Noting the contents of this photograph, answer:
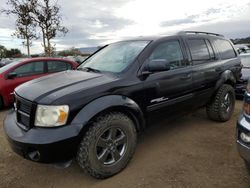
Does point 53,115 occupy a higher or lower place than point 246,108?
lower

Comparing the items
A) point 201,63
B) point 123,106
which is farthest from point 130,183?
point 201,63

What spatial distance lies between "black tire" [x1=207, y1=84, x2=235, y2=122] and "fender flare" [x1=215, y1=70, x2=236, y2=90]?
103mm

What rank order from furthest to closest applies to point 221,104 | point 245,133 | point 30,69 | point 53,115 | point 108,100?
point 30,69 → point 221,104 → point 108,100 → point 53,115 → point 245,133

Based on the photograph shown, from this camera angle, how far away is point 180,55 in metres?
3.73

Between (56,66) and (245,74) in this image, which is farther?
(56,66)

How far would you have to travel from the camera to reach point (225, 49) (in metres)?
4.80

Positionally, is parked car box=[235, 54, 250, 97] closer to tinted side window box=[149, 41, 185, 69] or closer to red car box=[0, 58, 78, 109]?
tinted side window box=[149, 41, 185, 69]

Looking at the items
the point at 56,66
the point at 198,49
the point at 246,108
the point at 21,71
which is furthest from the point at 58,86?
the point at 56,66

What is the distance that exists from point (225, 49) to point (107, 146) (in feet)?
11.4

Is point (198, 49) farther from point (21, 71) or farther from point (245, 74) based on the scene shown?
point (21, 71)

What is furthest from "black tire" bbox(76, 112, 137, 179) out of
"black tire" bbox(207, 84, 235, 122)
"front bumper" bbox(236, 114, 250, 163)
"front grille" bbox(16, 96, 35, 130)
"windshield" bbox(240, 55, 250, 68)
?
"windshield" bbox(240, 55, 250, 68)

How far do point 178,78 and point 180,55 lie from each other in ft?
1.47

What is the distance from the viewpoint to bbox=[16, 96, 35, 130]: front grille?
2539 millimetres

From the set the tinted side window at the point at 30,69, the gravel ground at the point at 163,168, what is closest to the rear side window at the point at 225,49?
the gravel ground at the point at 163,168
